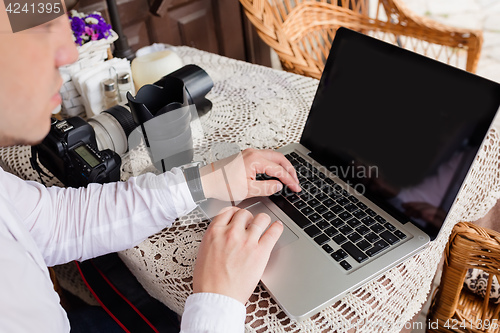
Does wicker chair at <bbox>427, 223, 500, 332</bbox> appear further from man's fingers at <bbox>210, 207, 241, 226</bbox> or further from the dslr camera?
the dslr camera

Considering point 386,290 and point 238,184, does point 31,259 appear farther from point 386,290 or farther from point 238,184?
point 386,290

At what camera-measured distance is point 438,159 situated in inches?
22.5

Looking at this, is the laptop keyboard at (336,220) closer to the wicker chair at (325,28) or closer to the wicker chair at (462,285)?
the wicker chair at (462,285)

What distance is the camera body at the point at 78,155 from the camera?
2.31 feet

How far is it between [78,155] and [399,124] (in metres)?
0.55

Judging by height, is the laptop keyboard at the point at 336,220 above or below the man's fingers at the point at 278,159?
below

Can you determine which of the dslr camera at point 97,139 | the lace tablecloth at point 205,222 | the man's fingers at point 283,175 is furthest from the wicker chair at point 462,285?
the dslr camera at point 97,139

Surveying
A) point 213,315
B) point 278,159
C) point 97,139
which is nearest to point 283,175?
point 278,159

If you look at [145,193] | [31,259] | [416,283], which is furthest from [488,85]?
[31,259]

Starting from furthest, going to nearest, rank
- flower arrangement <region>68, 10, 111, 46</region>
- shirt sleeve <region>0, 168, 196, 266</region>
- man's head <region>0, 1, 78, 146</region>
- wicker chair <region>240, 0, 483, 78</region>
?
wicker chair <region>240, 0, 483, 78</region>
flower arrangement <region>68, 10, 111, 46</region>
shirt sleeve <region>0, 168, 196, 266</region>
man's head <region>0, 1, 78, 146</region>

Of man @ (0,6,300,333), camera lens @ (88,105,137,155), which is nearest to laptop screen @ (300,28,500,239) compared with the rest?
man @ (0,6,300,333)

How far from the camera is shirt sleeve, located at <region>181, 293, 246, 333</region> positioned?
0.48 meters

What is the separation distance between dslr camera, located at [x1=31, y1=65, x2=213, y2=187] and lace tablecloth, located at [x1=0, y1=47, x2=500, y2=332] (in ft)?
0.23

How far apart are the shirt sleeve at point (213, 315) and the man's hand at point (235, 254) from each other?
0.01m
